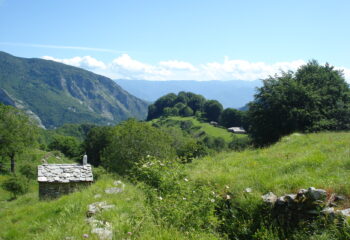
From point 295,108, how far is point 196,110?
139248 millimetres

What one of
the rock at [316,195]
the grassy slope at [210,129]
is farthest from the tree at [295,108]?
the grassy slope at [210,129]

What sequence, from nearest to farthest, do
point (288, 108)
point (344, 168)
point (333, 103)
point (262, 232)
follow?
1. point (262, 232)
2. point (344, 168)
3. point (288, 108)
4. point (333, 103)

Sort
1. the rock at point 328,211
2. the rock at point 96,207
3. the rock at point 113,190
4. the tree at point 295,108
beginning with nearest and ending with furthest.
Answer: the rock at point 328,211 → the rock at point 96,207 → the rock at point 113,190 → the tree at point 295,108

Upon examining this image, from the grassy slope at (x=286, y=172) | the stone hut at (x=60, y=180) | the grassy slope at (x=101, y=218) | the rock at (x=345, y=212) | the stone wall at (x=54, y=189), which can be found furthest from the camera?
the stone wall at (x=54, y=189)

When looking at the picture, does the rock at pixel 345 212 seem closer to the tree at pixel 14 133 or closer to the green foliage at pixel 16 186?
the green foliage at pixel 16 186

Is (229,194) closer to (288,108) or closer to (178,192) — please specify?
(178,192)

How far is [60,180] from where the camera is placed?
19562 millimetres

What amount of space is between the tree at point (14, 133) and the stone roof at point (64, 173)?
107 ft

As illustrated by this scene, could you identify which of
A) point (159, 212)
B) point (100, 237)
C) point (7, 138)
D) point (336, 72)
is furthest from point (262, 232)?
point (7, 138)

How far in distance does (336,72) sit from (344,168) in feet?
72.2

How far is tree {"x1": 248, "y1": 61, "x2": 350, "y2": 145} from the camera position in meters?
22.6

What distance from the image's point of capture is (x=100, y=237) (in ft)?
21.5

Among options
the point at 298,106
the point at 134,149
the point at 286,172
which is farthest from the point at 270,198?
the point at 134,149

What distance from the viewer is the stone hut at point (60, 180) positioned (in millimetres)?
19422
